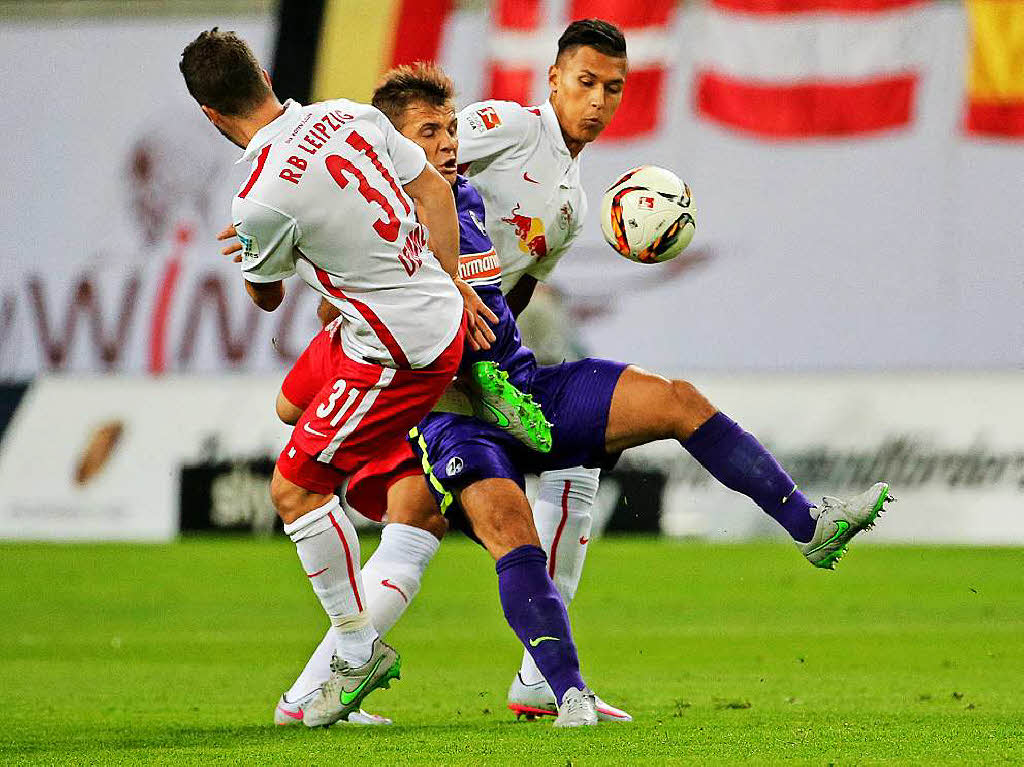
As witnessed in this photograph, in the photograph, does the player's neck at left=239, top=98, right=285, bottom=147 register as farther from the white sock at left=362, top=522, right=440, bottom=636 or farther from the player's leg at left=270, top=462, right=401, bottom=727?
the white sock at left=362, top=522, right=440, bottom=636

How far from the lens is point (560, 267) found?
50.0ft

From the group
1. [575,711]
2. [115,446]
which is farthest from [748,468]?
[115,446]

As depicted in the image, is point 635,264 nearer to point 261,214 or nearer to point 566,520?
point 566,520

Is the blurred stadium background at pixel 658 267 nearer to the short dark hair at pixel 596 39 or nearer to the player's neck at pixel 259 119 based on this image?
the short dark hair at pixel 596 39

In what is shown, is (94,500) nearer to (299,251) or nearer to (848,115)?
(848,115)

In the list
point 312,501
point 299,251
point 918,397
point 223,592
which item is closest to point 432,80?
point 299,251

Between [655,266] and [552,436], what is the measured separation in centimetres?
1042

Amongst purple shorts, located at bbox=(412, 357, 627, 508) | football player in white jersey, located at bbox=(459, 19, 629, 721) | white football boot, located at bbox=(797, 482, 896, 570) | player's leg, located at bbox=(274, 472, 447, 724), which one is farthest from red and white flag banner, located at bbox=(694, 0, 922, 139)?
white football boot, located at bbox=(797, 482, 896, 570)

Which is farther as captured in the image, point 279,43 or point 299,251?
point 279,43

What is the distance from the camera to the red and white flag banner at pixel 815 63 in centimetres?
1468

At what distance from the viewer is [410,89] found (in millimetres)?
5184

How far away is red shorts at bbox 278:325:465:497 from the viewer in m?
4.80

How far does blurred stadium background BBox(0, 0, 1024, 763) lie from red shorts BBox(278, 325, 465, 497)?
885cm

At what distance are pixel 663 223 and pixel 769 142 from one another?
1009 cm
